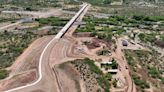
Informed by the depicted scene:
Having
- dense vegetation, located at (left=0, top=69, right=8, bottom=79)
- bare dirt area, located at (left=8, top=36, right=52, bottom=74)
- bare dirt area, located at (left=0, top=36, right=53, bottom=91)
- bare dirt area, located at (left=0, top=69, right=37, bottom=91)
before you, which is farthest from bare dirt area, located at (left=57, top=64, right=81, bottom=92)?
dense vegetation, located at (left=0, top=69, right=8, bottom=79)

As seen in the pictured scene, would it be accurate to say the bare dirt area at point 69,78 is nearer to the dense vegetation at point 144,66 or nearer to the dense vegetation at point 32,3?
the dense vegetation at point 144,66

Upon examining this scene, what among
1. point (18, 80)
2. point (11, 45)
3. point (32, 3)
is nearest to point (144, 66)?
point (18, 80)

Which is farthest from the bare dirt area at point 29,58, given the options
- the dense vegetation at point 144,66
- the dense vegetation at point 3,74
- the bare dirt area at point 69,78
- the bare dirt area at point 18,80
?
the dense vegetation at point 144,66

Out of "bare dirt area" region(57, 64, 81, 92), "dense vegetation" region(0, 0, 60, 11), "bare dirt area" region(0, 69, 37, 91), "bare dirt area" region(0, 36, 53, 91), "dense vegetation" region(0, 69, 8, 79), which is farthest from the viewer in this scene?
"dense vegetation" region(0, 0, 60, 11)

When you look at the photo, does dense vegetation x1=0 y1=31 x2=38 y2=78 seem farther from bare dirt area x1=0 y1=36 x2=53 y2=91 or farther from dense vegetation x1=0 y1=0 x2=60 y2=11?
dense vegetation x1=0 y1=0 x2=60 y2=11

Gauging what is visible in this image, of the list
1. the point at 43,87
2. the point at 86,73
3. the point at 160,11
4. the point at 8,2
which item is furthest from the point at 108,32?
the point at 8,2

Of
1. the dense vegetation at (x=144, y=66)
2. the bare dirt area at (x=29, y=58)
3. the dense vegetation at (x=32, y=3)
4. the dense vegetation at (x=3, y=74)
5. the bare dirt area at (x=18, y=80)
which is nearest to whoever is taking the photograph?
the bare dirt area at (x=18, y=80)

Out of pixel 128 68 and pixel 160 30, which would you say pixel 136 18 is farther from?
pixel 128 68

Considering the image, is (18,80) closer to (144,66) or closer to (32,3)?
(144,66)
